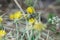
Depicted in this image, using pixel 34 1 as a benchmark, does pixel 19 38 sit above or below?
below

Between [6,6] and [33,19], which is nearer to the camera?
[33,19]

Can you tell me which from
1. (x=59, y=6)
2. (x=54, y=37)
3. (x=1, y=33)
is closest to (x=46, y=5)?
(x=59, y=6)

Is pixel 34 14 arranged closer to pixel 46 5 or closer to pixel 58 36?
pixel 58 36

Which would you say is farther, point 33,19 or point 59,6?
point 59,6

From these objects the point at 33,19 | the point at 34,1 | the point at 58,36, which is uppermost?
the point at 34,1

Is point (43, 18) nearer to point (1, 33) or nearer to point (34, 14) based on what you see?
point (34, 14)

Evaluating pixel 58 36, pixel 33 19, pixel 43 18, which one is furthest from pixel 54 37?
pixel 43 18

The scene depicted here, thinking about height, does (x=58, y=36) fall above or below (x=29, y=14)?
below

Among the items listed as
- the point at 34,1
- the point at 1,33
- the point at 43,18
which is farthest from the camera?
the point at 43,18

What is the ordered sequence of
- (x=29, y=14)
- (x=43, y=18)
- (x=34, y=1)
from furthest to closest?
(x=43, y=18) → (x=34, y=1) → (x=29, y=14)
